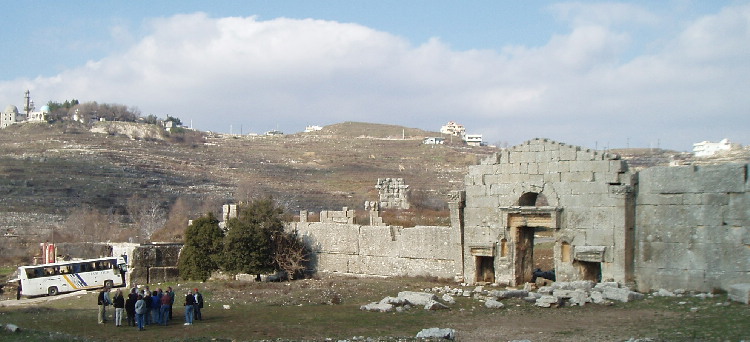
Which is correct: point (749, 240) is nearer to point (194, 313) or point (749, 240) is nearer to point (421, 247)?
point (421, 247)

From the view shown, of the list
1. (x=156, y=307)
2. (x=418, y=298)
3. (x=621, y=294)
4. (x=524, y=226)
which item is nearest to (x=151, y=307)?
(x=156, y=307)

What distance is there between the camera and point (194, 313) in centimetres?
1762

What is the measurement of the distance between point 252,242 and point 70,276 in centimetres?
807

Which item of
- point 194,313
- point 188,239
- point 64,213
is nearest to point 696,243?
point 194,313

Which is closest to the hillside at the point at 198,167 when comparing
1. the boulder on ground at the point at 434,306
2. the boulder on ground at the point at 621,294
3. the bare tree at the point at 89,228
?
the bare tree at the point at 89,228

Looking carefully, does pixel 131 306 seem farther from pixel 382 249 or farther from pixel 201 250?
pixel 201 250

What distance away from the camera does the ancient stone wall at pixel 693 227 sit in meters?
17.1

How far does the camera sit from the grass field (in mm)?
13320

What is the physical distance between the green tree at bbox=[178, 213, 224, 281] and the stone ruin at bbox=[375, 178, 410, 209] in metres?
29.9

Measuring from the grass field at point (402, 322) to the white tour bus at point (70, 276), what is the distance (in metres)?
8.81

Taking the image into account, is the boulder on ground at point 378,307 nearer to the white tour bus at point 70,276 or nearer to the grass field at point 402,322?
the grass field at point 402,322

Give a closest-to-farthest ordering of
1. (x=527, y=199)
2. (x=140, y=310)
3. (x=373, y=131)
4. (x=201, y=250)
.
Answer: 1. (x=140, y=310)
2. (x=527, y=199)
3. (x=201, y=250)
4. (x=373, y=131)

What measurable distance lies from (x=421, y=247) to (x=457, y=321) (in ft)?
29.7

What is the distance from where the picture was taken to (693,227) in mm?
17844
